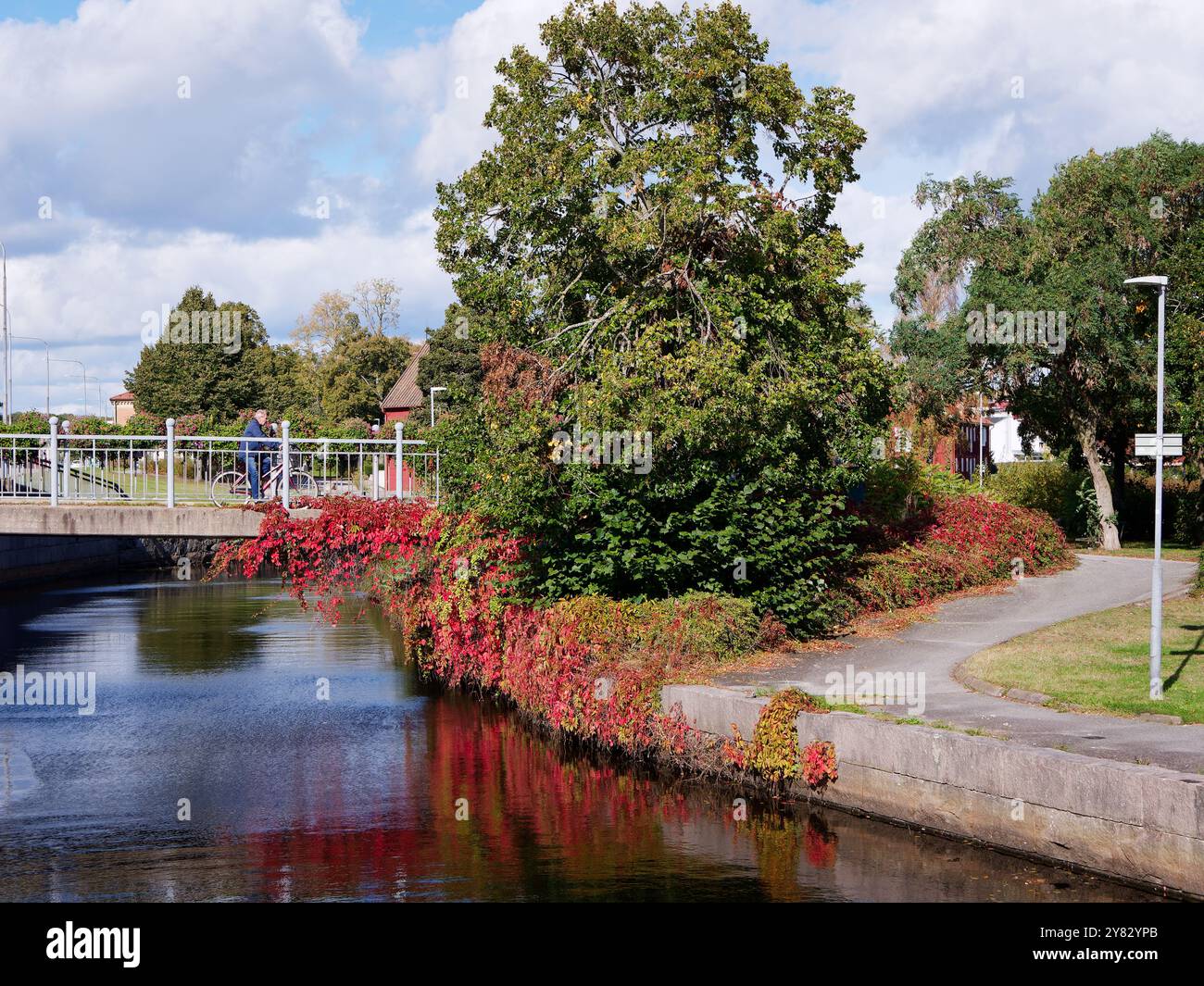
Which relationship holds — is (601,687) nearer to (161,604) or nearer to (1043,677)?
(1043,677)

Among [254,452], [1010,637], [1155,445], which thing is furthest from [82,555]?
[1155,445]

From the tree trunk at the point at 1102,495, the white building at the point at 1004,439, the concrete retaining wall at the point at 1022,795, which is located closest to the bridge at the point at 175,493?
the concrete retaining wall at the point at 1022,795

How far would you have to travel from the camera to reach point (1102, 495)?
101 feet

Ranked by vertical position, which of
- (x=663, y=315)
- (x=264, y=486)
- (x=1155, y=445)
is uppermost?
(x=663, y=315)

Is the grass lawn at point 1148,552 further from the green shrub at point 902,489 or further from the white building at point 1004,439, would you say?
the white building at point 1004,439

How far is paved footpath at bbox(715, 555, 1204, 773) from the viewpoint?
10719 millimetres

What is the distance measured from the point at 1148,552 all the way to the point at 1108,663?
15.6 metres

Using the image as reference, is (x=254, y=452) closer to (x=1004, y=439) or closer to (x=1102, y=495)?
(x=1102, y=495)

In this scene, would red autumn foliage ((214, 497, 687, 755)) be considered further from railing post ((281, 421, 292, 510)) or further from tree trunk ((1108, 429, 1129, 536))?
tree trunk ((1108, 429, 1129, 536))

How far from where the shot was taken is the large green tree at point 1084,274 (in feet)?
91.8

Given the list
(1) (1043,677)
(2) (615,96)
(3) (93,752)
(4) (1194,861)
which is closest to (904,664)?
(1) (1043,677)

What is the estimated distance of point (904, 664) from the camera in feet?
49.7

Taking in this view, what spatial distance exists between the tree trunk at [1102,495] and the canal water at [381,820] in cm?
1827

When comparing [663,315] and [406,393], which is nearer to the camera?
[663,315]
